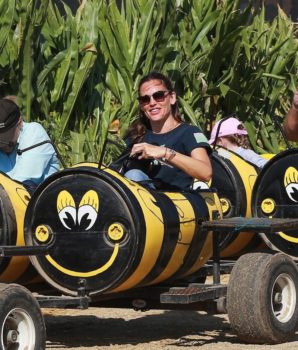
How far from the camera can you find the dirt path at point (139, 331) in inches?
254

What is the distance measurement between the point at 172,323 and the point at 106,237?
64.9 inches

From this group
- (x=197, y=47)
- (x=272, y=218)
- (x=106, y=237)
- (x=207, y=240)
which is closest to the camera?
(x=106, y=237)

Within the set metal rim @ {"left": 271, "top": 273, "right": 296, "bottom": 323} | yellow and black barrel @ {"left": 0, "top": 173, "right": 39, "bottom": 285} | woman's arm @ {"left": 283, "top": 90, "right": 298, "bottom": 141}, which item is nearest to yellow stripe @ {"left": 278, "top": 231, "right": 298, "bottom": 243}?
metal rim @ {"left": 271, "top": 273, "right": 296, "bottom": 323}

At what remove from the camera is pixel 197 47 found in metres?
11.1

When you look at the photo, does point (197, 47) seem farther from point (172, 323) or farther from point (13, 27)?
point (172, 323)

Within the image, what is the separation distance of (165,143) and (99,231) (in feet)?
2.88

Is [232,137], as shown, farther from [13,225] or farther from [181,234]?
[13,225]

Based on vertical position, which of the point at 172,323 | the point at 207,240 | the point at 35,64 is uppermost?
the point at 35,64

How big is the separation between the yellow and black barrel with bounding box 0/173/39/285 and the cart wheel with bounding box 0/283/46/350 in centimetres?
52

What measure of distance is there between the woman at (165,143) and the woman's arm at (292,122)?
135 centimetres

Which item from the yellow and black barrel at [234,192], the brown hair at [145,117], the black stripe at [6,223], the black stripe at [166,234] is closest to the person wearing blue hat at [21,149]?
the black stripe at [6,223]

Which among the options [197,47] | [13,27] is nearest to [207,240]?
[13,27]

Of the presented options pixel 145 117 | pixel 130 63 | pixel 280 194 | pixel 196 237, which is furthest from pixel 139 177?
pixel 130 63

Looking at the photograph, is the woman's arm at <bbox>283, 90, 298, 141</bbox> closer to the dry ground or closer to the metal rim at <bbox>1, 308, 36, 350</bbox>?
the metal rim at <bbox>1, 308, 36, 350</bbox>
